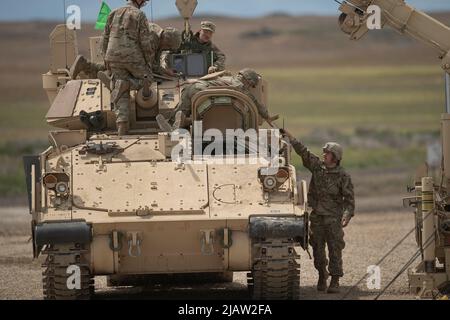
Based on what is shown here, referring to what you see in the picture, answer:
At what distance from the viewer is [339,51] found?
110562mm

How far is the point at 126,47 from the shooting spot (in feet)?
71.1

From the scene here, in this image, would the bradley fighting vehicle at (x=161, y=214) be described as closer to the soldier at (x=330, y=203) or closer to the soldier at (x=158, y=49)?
the soldier at (x=330, y=203)

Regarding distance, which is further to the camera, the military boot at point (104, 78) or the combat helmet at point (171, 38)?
the combat helmet at point (171, 38)

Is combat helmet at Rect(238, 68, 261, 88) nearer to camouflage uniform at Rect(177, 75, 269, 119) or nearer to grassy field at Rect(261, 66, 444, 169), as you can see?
camouflage uniform at Rect(177, 75, 269, 119)

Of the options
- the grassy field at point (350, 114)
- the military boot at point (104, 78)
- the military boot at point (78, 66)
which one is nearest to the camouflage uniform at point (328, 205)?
the military boot at point (104, 78)

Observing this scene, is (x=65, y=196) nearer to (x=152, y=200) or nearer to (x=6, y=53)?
(x=152, y=200)

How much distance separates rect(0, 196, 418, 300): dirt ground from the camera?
21578 millimetres

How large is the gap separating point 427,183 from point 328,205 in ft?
5.42

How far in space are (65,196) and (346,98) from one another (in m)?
68.9

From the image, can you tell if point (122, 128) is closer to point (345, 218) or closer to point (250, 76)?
point (250, 76)

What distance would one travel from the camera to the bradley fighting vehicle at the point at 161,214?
19125 millimetres

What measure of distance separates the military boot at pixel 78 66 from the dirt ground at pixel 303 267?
2.91 m

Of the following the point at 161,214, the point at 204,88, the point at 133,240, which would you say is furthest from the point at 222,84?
the point at 133,240
